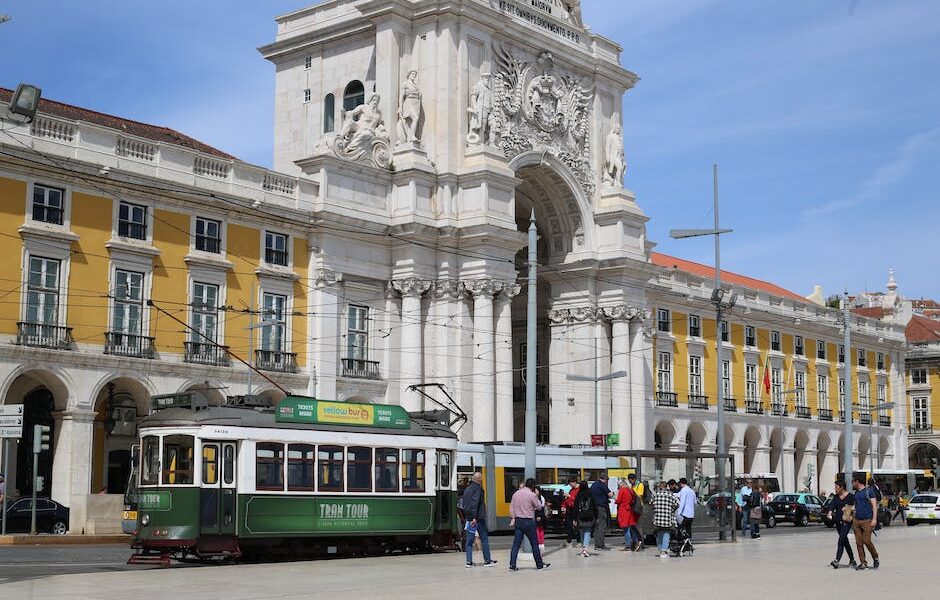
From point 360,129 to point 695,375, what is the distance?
2946 centimetres

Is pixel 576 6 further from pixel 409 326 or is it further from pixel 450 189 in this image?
pixel 409 326

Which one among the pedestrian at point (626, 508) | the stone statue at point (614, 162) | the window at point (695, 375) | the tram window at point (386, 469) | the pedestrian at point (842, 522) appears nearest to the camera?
the pedestrian at point (842, 522)

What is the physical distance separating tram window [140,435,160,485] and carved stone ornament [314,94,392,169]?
26.3m

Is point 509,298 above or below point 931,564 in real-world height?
above

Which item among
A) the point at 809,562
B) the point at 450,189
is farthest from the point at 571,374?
the point at 809,562

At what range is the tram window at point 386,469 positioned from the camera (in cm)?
2995

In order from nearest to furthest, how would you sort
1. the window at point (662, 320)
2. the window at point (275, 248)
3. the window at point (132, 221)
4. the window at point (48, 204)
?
1. the window at point (48, 204)
2. the window at point (132, 221)
3. the window at point (275, 248)
4. the window at point (662, 320)

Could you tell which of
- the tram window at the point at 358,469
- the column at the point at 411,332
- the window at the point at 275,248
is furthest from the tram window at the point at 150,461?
the column at the point at 411,332

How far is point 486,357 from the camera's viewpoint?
54219 mm

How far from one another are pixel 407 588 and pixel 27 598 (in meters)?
5.55

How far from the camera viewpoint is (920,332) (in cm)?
11450

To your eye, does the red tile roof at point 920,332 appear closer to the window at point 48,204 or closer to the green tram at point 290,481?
the window at point 48,204

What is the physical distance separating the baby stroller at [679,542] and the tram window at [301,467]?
813cm

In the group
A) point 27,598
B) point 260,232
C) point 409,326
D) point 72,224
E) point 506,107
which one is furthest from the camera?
point 506,107
